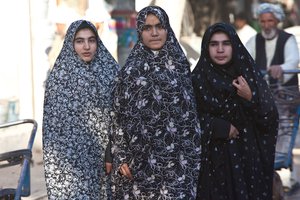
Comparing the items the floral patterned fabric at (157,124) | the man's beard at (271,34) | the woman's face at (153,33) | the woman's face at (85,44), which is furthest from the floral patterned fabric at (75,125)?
the man's beard at (271,34)

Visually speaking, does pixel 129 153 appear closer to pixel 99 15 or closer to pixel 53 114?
pixel 53 114

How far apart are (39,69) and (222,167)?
448 cm

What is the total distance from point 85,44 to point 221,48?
2.97 ft

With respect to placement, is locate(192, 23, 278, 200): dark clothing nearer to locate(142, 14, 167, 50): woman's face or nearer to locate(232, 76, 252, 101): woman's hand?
locate(232, 76, 252, 101): woman's hand

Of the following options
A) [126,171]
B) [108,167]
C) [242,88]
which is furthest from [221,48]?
[108,167]

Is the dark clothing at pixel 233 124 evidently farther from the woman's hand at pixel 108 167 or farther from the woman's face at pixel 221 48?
the woman's hand at pixel 108 167

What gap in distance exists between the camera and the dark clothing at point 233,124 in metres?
4.53

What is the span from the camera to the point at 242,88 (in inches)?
177

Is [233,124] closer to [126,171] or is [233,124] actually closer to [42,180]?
[126,171]

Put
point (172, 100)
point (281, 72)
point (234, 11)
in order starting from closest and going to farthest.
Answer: point (172, 100)
point (281, 72)
point (234, 11)

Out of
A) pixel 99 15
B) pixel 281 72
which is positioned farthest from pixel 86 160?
pixel 99 15

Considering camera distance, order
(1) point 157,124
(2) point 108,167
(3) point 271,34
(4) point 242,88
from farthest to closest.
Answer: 1. (3) point 271,34
2. (2) point 108,167
3. (4) point 242,88
4. (1) point 157,124

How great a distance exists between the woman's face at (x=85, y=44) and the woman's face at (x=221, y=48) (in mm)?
808

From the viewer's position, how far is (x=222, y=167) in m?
4.61
